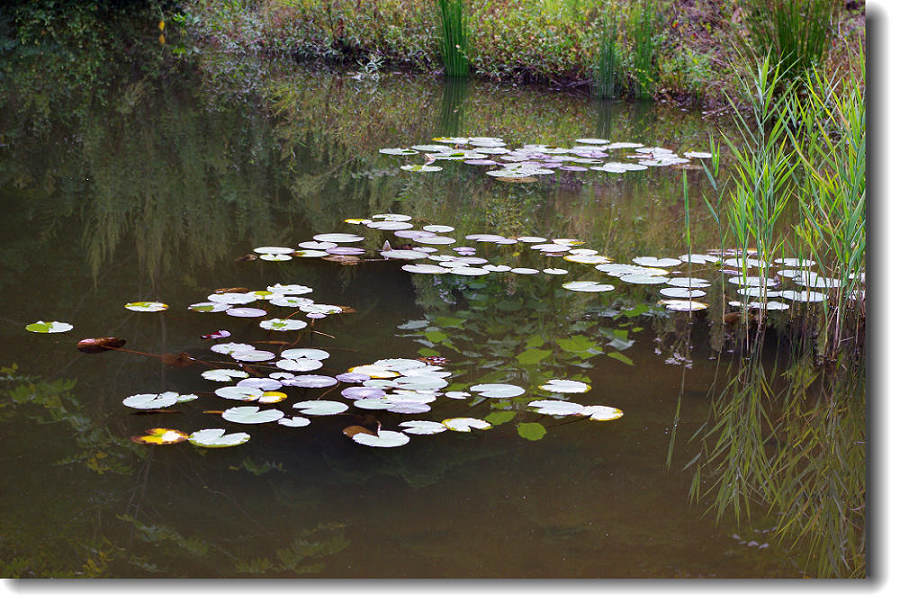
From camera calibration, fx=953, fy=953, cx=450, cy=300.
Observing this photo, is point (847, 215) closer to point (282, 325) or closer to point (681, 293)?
point (681, 293)

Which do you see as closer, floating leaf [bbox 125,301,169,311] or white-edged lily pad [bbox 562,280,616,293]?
floating leaf [bbox 125,301,169,311]

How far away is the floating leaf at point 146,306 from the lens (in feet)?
8.80

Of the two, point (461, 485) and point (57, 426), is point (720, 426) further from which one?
point (57, 426)

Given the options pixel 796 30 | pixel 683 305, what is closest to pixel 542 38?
pixel 796 30

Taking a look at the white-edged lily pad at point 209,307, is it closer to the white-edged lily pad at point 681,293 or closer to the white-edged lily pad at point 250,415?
the white-edged lily pad at point 250,415

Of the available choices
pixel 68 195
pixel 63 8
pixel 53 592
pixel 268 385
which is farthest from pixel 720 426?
pixel 63 8

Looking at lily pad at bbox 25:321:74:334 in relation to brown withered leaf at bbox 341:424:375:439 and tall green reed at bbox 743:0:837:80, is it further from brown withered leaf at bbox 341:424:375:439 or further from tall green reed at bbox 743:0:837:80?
tall green reed at bbox 743:0:837:80

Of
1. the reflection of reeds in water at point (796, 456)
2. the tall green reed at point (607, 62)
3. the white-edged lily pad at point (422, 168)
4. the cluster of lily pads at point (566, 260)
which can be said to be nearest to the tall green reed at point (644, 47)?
the tall green reed at point (607, 62)

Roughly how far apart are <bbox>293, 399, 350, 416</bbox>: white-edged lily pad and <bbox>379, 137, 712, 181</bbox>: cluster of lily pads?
2752mm

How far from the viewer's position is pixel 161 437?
1.95m

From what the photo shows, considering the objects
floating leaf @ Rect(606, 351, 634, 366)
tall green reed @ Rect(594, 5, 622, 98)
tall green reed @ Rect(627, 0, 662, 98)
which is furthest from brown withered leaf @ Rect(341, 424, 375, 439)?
tall green reed @ Rect(594, 5, 622, 98)

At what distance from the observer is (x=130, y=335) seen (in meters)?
2.52

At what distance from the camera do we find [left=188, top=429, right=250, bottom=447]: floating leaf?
A: 6.27 ft

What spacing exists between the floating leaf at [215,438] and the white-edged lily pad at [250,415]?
2.0 inches
